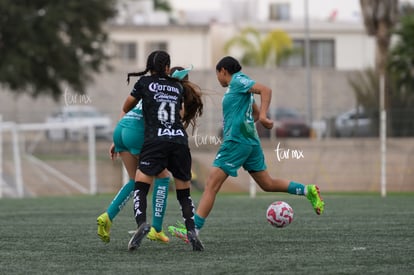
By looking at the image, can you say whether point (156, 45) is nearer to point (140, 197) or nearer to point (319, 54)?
point (319, 54)

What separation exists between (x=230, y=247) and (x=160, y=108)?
1388mm

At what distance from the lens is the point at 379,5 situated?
35.6 m

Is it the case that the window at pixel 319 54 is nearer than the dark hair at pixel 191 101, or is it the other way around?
the dark hair at pixel 191 101

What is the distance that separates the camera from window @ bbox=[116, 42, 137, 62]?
231 ft

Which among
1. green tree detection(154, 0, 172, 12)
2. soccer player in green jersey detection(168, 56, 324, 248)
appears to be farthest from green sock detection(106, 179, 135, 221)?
green tree detection(154, 0, 172, 12)

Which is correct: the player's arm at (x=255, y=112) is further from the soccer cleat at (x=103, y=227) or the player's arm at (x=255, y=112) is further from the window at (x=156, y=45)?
the window at (x=156, y=45)

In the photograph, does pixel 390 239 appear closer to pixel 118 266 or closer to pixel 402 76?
pixel 118 266

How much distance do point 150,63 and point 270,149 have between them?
19628 mm

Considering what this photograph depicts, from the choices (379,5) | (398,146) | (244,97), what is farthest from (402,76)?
(244,97)

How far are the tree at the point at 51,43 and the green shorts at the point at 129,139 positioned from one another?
114 feet

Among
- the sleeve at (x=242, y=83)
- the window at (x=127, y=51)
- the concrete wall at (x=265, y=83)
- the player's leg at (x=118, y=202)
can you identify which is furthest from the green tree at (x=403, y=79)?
the window at (x=127, y=51)

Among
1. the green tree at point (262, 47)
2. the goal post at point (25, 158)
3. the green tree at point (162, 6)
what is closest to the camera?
the goal post at point (25, 158)

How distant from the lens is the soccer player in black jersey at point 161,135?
9398mm

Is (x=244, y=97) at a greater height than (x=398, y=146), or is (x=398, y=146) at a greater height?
(x=244, y=97)
